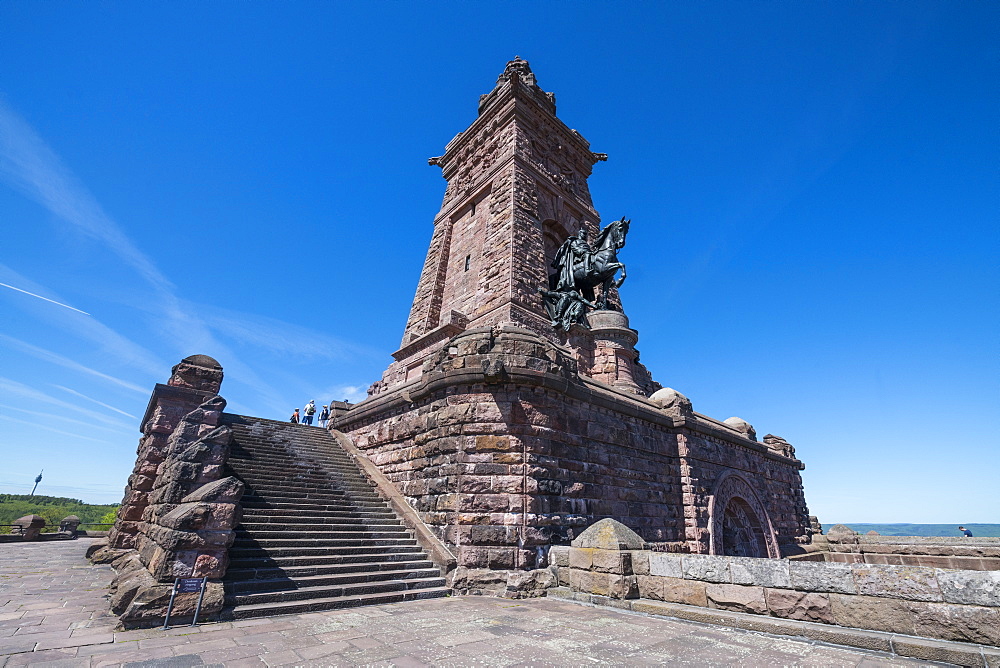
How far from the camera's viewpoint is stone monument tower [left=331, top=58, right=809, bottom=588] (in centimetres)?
814

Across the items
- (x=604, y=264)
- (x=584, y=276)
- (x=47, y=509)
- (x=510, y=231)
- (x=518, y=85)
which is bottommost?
(x=47, y=509)

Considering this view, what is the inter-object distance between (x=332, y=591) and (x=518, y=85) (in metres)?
22.9

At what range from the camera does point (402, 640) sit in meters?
4.54

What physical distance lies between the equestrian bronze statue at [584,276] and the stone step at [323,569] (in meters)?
9.67

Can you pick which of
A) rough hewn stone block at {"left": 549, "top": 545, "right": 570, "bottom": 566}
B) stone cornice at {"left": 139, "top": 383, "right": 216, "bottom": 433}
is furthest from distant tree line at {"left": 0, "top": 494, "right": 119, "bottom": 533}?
rough hewn stone block at {"left": 549, "top": 545, "right": 570, "bottom": 566}

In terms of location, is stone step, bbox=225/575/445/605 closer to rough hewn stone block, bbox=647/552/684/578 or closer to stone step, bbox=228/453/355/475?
rough hewn stone block, bbox=647/552/684/578

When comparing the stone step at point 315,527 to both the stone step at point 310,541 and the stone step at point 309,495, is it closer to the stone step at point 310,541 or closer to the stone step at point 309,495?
the stone step at point 310,541

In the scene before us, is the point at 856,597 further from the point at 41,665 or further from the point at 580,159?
the point at 580,159

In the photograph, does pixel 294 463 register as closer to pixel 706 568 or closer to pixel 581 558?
pixel 581 558

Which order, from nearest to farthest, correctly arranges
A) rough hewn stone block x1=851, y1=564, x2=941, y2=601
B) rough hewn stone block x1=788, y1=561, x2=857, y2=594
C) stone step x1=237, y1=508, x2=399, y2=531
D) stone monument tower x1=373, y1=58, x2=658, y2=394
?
rough hewn stone block x1=851, y1=564, x2=941, y2=601, rough hewn stone block x1=788, y1=561, x2=857, y2=594, stone step x1=237, y1=508, x2=399, y2=531, stone monument tower x1=373, y1=58, x2=658, y2=394

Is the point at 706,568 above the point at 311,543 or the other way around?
above

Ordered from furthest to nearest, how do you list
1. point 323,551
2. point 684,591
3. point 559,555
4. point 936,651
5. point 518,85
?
point 518,85 < point 323,551 < point 559,555 < point 684,591 < point 936,651

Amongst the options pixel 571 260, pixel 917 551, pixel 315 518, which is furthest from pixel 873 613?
pixel 571 260

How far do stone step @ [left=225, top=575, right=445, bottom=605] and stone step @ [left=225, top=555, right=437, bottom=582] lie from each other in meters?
0.36
